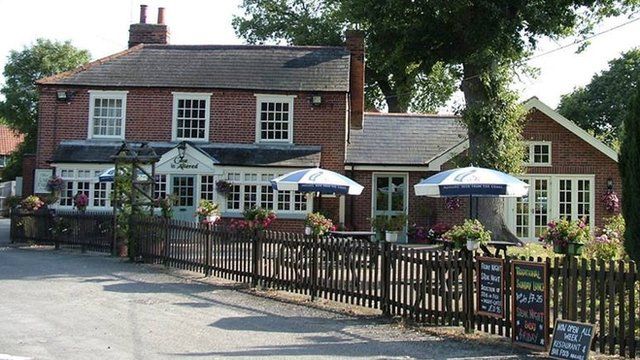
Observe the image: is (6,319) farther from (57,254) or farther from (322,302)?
(57,254)

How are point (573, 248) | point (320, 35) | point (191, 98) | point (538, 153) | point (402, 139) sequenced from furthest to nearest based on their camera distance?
point (320, 35) → point (402, 139) → point (191, 98) → point (538, 153) → point (573, 248)

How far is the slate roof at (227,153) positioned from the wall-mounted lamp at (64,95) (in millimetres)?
1533

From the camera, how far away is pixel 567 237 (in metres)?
12.5

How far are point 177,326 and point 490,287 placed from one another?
4.28 metres

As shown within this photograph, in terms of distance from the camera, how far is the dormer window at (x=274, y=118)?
24391 mm

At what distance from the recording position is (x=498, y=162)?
1975 cm

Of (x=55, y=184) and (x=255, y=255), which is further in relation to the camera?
(x=55, y=184)

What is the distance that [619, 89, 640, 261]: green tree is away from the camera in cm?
824

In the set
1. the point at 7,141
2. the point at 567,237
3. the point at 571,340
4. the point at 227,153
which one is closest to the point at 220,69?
the point at 227,153

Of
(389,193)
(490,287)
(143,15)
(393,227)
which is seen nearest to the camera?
(490,287)

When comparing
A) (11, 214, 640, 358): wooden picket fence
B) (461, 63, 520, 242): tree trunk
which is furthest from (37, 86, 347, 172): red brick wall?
(11, 214, 640, 358): wooden picket fence

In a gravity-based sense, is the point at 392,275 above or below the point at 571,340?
above

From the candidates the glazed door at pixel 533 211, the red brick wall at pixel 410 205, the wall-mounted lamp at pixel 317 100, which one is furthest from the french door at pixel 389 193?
the glazed door at pixel 533 211

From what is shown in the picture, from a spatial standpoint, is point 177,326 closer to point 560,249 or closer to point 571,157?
point 560,249
